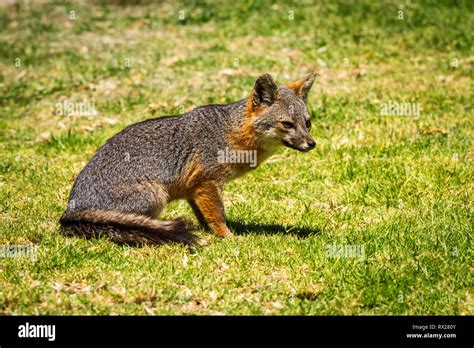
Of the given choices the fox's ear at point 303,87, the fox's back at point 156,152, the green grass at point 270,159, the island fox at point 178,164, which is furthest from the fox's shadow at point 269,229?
the fox's ear at point 303,87

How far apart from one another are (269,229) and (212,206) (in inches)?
25.0

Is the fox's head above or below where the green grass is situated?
above

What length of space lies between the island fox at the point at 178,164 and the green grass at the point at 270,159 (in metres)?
0.24

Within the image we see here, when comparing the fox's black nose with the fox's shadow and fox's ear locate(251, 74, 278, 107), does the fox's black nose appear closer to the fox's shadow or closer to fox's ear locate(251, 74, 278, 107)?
fox's ear locate(251, 74, 278, 107)

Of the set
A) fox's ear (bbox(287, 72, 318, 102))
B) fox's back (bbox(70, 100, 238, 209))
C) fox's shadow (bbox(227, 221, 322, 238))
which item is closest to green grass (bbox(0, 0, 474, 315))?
fox's shadow (bbox(227, 221, 322, 238))

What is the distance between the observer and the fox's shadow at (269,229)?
23.5ft

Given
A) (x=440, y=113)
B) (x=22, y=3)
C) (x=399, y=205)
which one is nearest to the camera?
(x=399, y=205)

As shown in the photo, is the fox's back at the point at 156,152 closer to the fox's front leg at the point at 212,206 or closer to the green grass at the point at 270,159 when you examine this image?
the fox's front leg at the point at 212,206

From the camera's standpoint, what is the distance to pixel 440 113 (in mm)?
10469

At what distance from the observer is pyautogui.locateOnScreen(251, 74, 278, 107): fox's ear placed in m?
7.19

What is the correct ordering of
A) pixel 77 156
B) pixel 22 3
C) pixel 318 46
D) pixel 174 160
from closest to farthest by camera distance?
pixel 174 160, pixel 77 156, pixel 318 46, pixel 22 3

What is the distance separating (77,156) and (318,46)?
585 centimetres
